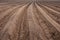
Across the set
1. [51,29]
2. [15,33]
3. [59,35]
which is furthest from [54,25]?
[15,33]

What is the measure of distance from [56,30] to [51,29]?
8 cm

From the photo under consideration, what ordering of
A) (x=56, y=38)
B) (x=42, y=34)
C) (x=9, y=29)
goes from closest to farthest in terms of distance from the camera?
(x=56, y=38), (x=42, y=34), (x=9, y=29)

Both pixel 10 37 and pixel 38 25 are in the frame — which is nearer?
pixel 10 37

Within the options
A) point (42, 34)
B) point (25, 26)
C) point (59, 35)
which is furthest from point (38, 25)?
point (59, 35)

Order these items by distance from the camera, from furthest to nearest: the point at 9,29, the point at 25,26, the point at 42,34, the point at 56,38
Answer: the point at 25,26 < the point at 9,29 < the point at 42,34 < the point at 56,38

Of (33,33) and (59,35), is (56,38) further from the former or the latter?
(33,33)

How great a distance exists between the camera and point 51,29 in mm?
1576

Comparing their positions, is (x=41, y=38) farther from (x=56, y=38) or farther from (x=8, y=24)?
(x=8, y=24)

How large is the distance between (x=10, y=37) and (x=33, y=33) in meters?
0.28

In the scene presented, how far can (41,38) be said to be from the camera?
136 cm

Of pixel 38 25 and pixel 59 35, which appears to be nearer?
pixel 59 35

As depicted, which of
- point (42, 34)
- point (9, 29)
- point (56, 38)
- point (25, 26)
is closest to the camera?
point (56, 38)

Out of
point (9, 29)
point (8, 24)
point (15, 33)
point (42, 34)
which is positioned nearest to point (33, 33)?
point (42, 34)

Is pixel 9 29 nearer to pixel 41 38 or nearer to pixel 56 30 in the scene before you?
pixel 41 38
